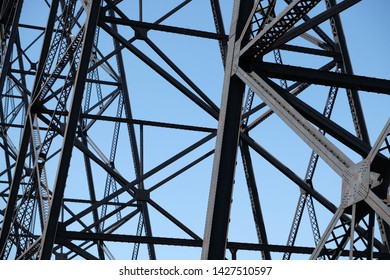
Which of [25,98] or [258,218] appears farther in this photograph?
[25,98]

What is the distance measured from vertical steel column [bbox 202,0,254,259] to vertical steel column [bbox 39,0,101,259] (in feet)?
15.5

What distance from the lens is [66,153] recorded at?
1385 cm

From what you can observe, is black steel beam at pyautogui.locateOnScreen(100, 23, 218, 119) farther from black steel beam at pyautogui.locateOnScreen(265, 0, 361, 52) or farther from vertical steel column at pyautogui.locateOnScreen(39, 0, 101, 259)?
black steel beam at pyautogui.locateOnScreen(265, 0, 361, 52)

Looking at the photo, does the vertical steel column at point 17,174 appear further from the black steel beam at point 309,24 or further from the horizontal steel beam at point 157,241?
the black steel beam at point 309,24

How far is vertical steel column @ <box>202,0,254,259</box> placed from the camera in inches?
359

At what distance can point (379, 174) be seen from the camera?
745 centimetres

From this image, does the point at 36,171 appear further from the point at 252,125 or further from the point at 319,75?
the point at 319,75

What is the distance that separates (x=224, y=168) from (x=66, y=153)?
198 inches

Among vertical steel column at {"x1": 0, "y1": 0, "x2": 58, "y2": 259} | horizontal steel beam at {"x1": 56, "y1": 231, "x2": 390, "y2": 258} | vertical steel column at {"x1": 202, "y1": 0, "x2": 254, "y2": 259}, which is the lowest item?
vertical steel column at {"x1": 202, "y1": 0, "x2": 254, "y2": 259}

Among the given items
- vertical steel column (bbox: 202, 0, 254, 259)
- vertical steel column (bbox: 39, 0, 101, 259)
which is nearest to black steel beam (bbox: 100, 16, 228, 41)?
vertical steel column (bbox: 39, 0, 101, 259)

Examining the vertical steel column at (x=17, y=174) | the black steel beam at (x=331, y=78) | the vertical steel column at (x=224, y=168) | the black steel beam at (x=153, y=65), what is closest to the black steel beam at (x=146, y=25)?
the black steel beam at (x=153, y=65)

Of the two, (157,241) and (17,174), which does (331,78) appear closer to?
(157,241)
